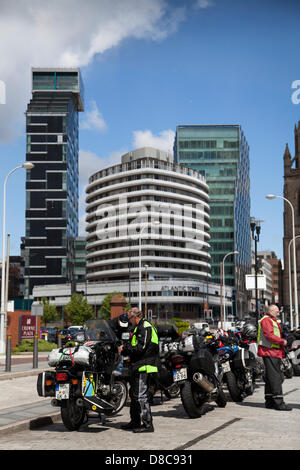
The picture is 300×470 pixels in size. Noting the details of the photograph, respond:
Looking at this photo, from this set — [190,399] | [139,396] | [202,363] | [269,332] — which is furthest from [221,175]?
[139,396]

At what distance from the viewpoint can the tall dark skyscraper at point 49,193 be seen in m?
137

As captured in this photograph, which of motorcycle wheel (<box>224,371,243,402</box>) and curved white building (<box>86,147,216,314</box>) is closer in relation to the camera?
motorcycle wheel (<box>224,371,243,402</box>)

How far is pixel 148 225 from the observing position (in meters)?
105

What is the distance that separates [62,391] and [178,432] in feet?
5.32

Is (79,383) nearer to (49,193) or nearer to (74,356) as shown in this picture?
(74,356)

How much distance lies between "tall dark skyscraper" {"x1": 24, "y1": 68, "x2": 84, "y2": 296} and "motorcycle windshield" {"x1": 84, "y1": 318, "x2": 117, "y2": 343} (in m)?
129

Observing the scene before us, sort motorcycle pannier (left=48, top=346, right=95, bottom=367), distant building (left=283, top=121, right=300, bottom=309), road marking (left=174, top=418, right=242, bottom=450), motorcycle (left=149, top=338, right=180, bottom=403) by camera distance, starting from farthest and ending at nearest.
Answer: distant building (left=283, top=121, right=300, bottom=309), motorcycle (left=149, top=338, right=180, bottom=403), motorcycle pannier (left=48, top=346, right=95, bottom=367), road marking (left=174, top=418, right=242, bottom=450)

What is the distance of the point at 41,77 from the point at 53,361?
15452 cm

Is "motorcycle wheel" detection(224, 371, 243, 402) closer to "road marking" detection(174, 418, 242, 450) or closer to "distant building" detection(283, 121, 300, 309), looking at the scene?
"road marking" detection(174, 418, 242, 450)

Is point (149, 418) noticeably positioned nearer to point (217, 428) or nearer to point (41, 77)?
point (217, 428)

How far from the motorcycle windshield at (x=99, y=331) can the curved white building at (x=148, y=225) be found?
307 ft

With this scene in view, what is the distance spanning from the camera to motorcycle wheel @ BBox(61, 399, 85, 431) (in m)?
8.22

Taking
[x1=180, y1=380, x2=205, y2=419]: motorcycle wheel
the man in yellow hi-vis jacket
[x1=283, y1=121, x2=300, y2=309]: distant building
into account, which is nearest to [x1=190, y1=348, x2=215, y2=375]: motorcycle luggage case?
[x1=180, y1=380, x2=205, y2=419]: motorcycle wheel

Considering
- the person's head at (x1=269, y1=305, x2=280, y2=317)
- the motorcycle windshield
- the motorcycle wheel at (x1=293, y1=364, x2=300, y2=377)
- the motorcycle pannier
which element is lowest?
the motorcycle wheel at (x1=293, y1=364, x2=300, y2=377)
